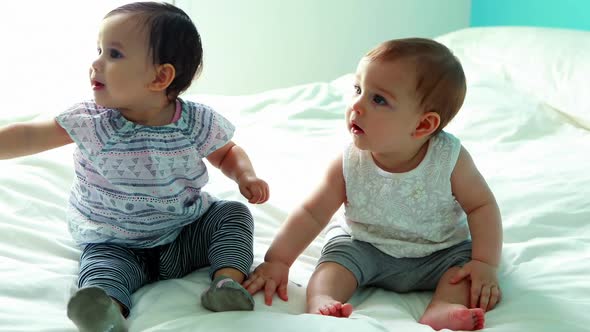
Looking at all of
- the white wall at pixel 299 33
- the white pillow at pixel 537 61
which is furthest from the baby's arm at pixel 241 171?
the white wall at pixel 299 33

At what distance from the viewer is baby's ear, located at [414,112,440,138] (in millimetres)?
1089

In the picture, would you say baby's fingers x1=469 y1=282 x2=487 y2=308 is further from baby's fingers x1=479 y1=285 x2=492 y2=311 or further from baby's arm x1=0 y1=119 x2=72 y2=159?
baby's arm x1=0 y1=119 x2=72 y2=159

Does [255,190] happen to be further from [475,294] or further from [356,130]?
[475,294]

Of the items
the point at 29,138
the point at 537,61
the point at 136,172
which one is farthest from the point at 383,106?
the point at 537,61

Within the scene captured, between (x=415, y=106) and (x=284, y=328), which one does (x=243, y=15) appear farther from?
(x=284, y=328)

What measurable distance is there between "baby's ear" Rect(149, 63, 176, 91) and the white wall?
1.85 metres

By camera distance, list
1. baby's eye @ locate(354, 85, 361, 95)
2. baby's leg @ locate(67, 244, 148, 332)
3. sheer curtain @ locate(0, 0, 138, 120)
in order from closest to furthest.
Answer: baby's leg @ locate(67, 244, 148, 332), baby's eye @ locate(354, 85, 361, 95), sheer curtain @ locate(0, 0, 138, 120)

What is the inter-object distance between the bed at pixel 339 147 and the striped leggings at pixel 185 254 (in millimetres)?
34

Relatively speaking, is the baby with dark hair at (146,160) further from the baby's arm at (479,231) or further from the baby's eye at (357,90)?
the baby's arm at (479,231)

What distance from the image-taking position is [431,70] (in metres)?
1.06

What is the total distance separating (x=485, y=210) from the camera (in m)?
1.11

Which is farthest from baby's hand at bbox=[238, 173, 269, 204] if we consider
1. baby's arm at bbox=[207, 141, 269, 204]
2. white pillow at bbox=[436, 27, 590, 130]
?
white pillow at bbox=[436, 27, 590, 130]

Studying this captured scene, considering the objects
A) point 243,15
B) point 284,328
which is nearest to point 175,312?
point 284,328

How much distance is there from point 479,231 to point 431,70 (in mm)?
272
